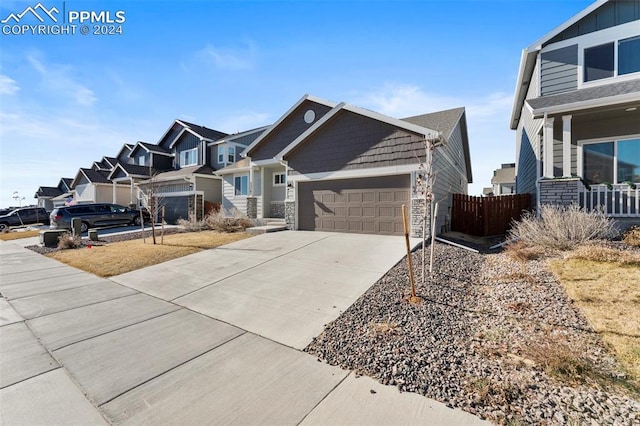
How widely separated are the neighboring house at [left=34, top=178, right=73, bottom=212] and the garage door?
42511 millimetres

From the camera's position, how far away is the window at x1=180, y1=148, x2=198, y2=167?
75.4 feet

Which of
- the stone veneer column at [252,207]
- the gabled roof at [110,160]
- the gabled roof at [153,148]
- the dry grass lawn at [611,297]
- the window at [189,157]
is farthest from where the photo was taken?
the gabled roof at [110,160]

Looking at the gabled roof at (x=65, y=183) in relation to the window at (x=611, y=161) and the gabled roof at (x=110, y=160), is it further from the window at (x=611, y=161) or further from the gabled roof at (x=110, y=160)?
the window at (x=611, y=161)

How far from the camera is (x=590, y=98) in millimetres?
8344

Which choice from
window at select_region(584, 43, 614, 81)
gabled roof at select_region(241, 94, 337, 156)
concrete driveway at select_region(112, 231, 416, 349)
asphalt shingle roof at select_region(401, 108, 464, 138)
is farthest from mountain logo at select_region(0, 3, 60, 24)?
window at select_region(584, 43, 614, 81)

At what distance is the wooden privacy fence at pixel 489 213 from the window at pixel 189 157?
806 inches

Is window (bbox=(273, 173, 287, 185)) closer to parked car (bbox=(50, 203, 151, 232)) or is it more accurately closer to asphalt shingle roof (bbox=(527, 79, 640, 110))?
parked car (bbox=(50, 203, 151, 232))

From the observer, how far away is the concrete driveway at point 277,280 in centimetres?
425

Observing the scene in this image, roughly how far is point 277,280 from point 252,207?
11294 millimetres

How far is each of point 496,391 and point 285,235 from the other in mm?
9226

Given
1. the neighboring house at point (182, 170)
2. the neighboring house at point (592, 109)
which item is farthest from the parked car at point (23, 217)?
the neighboring house at point (592, 109)

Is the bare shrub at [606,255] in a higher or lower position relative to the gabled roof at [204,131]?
lower

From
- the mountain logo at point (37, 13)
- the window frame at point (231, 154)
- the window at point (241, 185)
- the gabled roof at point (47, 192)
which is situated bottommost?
the window at point (241, 185)

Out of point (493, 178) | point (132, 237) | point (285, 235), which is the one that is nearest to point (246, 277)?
point (285, 235)
